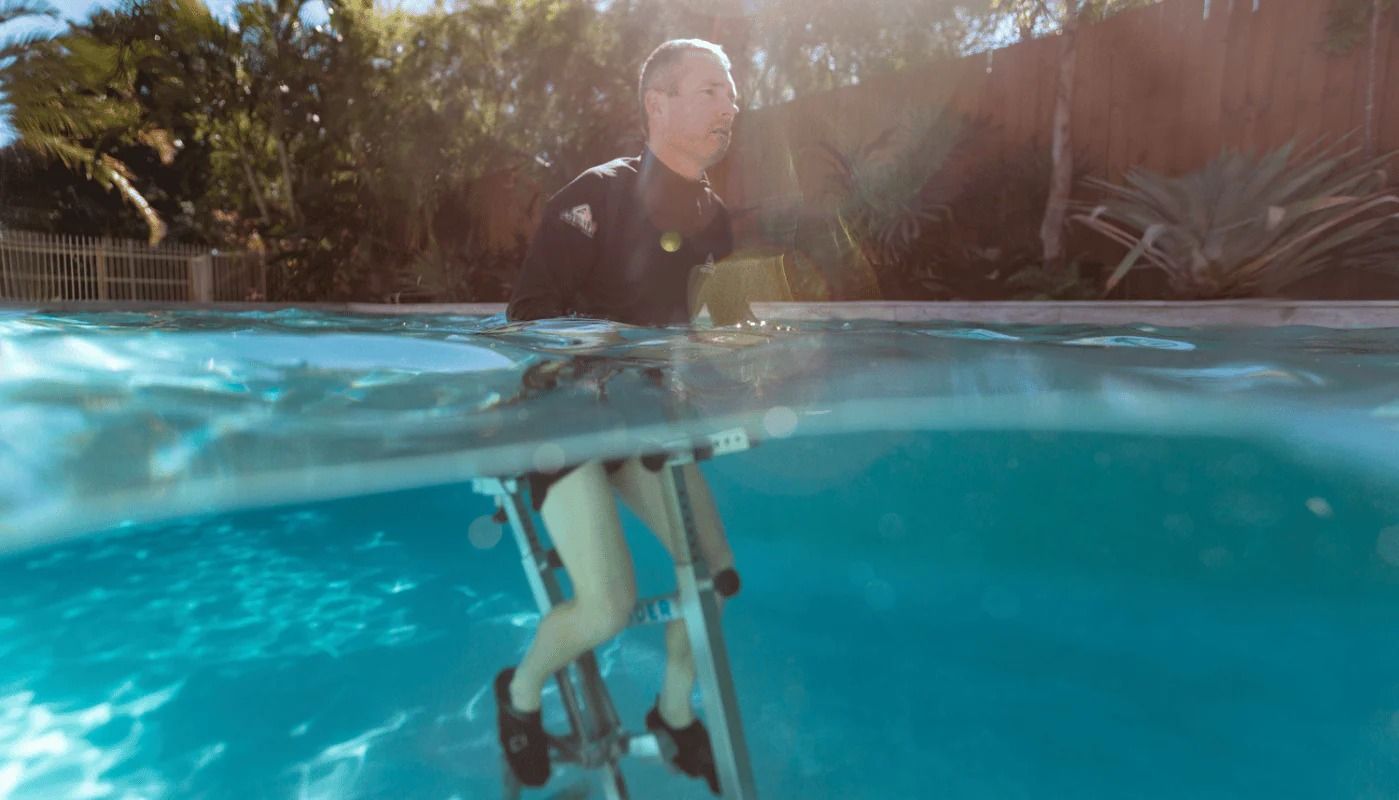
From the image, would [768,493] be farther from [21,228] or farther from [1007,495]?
[21,228]

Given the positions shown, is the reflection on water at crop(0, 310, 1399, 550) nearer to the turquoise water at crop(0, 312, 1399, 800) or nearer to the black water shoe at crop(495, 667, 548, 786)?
the turquoise water at crop(0, 312, 1399, 800)

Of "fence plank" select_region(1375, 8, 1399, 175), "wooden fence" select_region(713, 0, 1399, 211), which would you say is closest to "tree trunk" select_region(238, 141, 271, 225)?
"wooden fence" select_region(713, 0, 1399, 211)

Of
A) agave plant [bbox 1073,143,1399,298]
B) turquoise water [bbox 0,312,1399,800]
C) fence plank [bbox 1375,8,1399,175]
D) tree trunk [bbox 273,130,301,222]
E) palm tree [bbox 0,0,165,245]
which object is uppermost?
palm tree [bbox 0,0,165,245]

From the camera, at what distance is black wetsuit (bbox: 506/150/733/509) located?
3.60m

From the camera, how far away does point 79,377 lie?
3779 mm

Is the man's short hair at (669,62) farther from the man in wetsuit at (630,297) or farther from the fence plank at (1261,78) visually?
the fence plank at (1261,78)

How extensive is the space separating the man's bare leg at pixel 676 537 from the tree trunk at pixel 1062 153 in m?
6.69

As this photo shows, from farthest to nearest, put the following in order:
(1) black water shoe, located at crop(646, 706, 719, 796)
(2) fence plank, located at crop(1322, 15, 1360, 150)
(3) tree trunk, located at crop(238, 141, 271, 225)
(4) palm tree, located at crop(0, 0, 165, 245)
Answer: (3) tree trunk, located at crop(238, 141, 271, 225), (4) palm tree, located at crop(0, 0, 165, 245), (2) fence plank, located at crop(1322, 15, 1360, 150), (1) black water shoe, located at crop(646, 706, 719, 796)

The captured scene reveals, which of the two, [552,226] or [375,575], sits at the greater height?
[552,226]

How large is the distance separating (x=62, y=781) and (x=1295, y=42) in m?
12.3

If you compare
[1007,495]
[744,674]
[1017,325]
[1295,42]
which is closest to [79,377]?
[744,674]

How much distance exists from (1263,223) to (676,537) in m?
6.61

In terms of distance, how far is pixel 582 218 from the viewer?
144 inches

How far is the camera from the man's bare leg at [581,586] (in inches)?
116
